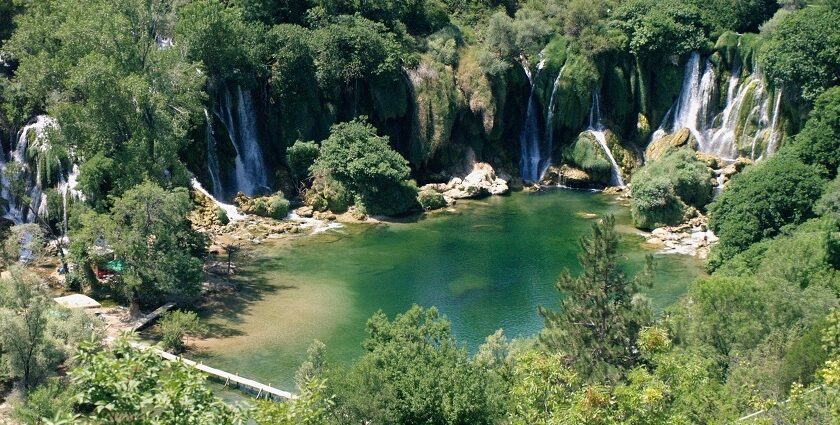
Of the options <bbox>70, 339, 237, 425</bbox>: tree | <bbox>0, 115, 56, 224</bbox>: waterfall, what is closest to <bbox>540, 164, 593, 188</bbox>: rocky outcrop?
<bbox>0, 115, 56, 224</bbox>: waterfall

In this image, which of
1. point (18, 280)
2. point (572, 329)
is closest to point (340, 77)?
point (18, 280)

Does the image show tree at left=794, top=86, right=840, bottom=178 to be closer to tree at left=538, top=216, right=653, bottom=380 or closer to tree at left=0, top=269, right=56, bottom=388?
tree at left=538, top=216, right=653, bottom=380

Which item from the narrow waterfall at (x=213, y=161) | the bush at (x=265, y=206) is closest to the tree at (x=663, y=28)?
the bush at (x=265, y=206)

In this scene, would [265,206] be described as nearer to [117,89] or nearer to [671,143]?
[117,89]

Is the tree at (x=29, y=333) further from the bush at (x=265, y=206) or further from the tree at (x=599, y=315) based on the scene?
the bush at (x=265, y=206)

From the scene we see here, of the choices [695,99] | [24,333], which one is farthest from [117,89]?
[695,99]
